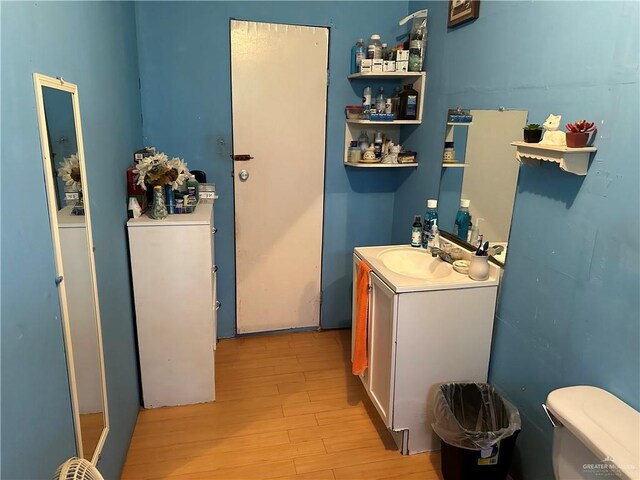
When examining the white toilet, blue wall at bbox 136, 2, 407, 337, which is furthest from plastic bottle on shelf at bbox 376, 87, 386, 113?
the white toilet

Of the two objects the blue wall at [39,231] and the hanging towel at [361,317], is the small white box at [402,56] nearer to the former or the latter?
the hanging towel at [361,317]

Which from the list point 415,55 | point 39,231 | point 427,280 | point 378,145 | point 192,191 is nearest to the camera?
point 39,231

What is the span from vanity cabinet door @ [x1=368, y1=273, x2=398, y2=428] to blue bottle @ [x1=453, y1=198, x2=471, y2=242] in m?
0.52

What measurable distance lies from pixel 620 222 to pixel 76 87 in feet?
5.88

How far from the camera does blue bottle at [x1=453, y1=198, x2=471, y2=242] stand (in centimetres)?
226

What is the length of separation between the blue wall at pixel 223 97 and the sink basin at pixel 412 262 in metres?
0.79

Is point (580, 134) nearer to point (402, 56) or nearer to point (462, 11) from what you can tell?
point (462, 11)

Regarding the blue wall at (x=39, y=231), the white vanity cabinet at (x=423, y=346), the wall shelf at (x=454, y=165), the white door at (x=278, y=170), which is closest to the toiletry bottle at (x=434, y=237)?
the wall shelf at (x=454, y=165)

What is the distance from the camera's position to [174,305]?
2.35 metres

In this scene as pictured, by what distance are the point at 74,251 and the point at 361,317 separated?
53.1 inches

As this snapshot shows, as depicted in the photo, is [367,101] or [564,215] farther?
[367,101]

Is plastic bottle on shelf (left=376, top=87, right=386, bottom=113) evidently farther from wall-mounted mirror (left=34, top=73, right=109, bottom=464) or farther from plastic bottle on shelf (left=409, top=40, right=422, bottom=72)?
wall-mounted mirror (left=34, top=73, right=109, bottom=464)

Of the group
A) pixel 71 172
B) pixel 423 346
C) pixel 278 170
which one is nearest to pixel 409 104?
pixel 278 170

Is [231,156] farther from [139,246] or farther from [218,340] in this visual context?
[218,340]
